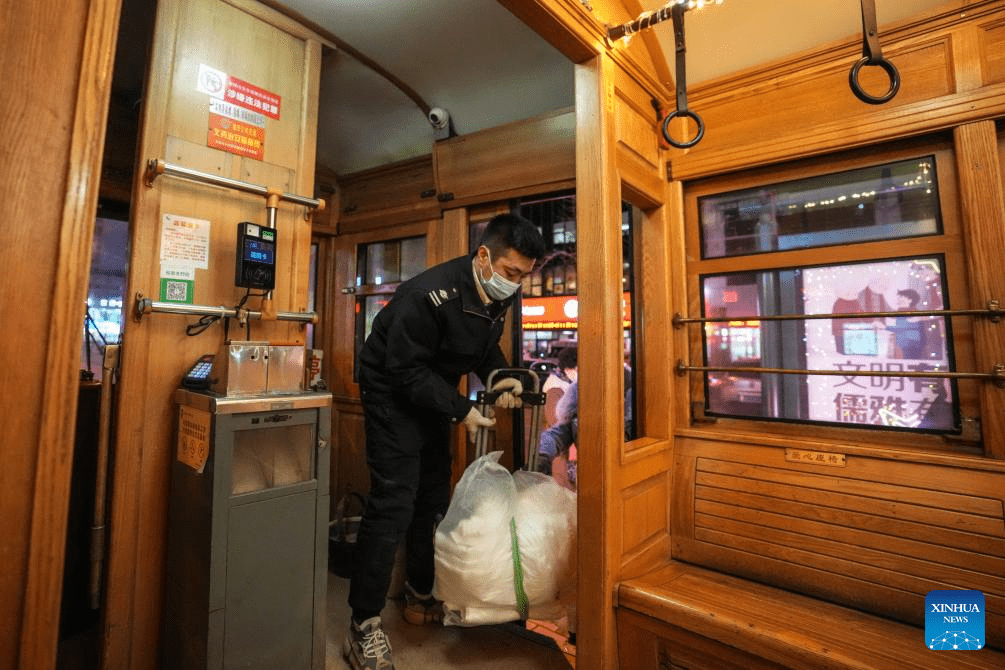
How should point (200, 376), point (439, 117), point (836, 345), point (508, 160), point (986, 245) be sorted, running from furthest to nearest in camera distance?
point (439, 117), point (508, 160), point (836, 345), point (200, 376), point (986, 245)

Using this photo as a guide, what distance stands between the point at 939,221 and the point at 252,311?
109 inches

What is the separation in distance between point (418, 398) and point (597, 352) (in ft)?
2.66

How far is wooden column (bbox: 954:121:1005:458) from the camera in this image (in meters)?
1.61

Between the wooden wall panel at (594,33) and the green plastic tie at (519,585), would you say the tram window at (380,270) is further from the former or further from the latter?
the green plastic tie at (519,585)

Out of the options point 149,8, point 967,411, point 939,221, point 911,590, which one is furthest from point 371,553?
point 149,8

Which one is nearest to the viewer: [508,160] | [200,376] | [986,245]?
[986,245]

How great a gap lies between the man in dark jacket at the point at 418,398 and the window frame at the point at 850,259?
818mm

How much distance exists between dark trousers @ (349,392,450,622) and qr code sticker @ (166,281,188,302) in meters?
0.86

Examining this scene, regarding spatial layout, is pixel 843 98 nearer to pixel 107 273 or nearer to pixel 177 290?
pixel 177 290

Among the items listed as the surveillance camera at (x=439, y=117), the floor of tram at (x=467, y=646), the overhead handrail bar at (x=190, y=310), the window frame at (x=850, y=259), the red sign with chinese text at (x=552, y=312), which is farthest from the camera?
the red sign with chinese text at (x=552, y=312)

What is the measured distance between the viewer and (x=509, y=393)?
2311 millimetres

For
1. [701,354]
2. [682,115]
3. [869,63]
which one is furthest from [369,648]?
[869,63]

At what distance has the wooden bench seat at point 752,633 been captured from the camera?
141 centimetres

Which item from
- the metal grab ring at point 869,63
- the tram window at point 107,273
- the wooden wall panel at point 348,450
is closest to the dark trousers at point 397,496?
the wooden wall panel at point 348,450
